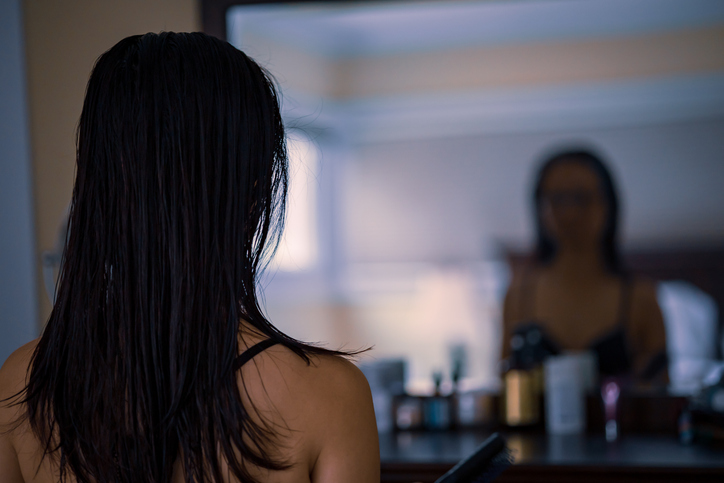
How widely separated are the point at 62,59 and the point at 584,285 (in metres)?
1.59

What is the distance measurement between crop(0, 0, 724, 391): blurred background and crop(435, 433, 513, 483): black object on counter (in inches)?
36.5

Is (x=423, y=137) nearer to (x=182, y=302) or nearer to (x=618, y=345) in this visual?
(x=618, y=345)

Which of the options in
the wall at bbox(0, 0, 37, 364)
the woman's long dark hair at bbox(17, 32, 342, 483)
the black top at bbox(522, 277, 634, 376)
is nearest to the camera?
the woman's long dark hair at bbox(17, 32, 342, 483)

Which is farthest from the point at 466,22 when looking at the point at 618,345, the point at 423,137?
the point at 618,345

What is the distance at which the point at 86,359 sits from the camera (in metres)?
0.50

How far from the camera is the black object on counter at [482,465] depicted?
56cm

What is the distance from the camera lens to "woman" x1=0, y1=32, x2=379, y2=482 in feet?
1.59

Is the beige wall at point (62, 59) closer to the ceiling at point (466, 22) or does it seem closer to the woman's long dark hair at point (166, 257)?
the ceiling at point (466, 22)

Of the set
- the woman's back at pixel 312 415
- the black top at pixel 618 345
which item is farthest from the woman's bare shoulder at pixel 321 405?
the black top at pixel 618 345

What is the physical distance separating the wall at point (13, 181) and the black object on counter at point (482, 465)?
4.09 ft

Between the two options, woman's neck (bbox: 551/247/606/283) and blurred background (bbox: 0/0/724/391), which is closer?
blurred background (bbox: 0/0/724/391)

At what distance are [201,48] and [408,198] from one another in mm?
1933

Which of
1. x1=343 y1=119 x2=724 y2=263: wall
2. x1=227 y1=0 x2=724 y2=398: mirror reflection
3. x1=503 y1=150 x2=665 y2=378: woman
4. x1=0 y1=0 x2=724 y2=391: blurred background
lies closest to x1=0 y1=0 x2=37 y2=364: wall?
x1=0 y1=0 x2=724 y2=391: blurred background

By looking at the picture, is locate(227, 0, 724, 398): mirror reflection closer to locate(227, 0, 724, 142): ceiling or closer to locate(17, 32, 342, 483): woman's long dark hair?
locate(227, 0, 724, 142): ceiling
